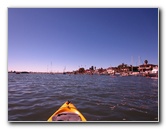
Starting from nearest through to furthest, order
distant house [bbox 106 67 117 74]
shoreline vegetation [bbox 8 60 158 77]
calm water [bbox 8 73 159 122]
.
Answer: calm water [bbox 8 73 159 122]
shoreline vegetation [bbox 8 60 158 77]
distant house [bbox 106 67 117 74]

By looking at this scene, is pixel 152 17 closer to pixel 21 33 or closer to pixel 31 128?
pixel 21 33

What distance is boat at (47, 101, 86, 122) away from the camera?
122 inches

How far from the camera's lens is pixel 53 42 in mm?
3162

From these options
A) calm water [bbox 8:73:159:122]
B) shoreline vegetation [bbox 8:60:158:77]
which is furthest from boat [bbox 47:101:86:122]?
shoreline vegetation [bbox 8:60:158:77]

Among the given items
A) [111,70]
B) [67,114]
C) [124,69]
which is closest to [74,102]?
[67,114]

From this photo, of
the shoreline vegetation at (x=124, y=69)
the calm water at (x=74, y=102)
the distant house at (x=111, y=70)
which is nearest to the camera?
the calm water at (x=74, y=102)

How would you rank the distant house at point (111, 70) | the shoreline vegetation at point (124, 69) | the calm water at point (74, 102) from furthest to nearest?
the distant house at point (111, 70) → the shoreline vegetation at point (124, 69) → the calm water at point (74, 102)

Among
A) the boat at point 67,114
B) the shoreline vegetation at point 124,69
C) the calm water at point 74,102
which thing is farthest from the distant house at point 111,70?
the boat at point 67,114

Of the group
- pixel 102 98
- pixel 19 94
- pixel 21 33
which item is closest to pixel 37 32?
pixel 21 33

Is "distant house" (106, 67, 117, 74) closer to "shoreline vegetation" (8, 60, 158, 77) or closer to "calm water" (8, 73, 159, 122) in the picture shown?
"shoreline vegetation" (8, 60, 158, 77)

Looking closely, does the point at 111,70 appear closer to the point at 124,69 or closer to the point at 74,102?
the point at 124,69

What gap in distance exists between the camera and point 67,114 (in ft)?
10.4

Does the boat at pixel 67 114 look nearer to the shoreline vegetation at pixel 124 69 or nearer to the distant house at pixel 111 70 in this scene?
the shoreline vegetation at pixel 124 69

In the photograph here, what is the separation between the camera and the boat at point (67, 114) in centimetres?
309
